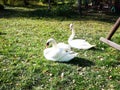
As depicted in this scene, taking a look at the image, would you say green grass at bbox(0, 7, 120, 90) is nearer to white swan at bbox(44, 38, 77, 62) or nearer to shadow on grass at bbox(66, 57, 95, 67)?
shadow on grass at bbox(66, 57, 95, 67)

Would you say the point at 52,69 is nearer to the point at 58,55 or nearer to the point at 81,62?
the point at 58,55

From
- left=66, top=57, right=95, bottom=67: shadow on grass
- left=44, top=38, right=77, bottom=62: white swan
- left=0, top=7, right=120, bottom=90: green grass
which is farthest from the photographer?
left=66, top=57, right=95, bottom=67: shadow on grass

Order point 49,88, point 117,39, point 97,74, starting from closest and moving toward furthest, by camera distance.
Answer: point 49,88
point 97,74
point 117,39

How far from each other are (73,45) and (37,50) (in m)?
1.31

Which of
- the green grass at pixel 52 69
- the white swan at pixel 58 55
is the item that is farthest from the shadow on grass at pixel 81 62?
the white swan at pixel 58 55

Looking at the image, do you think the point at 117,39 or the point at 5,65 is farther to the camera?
the point at 117,39

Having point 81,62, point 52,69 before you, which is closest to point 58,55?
point 52,69

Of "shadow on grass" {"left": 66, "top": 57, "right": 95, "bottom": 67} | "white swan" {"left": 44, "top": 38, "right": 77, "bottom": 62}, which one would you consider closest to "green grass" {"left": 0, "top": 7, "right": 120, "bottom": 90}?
"shadow on grass" {"left": 66, "top": 57, "right": 95, "bottom": 67}

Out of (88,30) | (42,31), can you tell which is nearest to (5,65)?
(42,31)

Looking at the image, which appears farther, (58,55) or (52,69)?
(58,55)

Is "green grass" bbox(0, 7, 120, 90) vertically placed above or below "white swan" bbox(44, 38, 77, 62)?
below

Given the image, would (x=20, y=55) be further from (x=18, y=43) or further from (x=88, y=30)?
(x=88, y=30)

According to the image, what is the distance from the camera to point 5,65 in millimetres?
8414

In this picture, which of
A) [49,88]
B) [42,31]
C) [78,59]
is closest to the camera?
[49,88]
